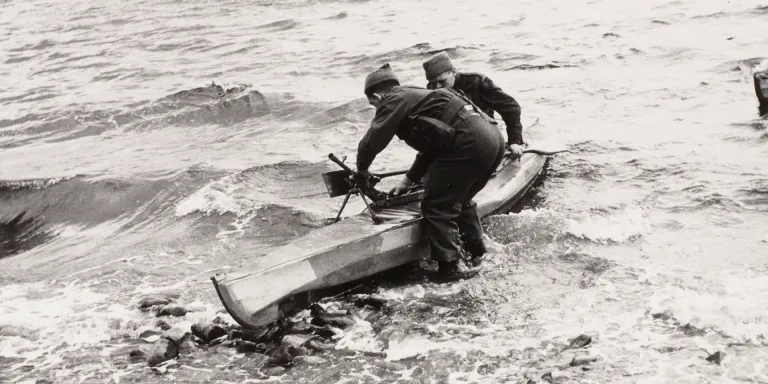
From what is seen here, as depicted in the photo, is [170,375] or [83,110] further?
[83,110]

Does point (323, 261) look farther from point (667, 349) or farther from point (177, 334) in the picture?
point (667, 349)

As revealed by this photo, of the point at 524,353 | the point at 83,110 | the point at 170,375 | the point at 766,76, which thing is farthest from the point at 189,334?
the point at 83,110

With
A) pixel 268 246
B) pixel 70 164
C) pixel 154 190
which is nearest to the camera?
pixel 268 246

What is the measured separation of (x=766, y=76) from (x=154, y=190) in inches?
303

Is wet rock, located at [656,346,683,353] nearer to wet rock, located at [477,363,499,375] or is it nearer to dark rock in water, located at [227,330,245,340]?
wet rock, located at [477,363,499,375]

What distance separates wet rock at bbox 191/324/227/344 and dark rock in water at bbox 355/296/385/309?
3.60 ft

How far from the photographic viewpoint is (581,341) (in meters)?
5.31

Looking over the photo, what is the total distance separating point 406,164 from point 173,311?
4306 millimetres

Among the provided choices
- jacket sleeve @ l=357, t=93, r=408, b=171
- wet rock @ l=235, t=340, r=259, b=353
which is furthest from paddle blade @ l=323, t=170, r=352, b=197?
wet rock @ l=235, t=340, r=259, b=353

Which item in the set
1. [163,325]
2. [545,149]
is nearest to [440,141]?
[163,325]

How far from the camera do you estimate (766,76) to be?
9.59 m

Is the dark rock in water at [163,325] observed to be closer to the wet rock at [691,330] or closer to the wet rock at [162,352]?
the wet rock at [162,352]

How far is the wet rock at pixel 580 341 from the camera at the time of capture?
5293 mm

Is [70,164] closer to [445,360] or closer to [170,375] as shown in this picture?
[170,375]
